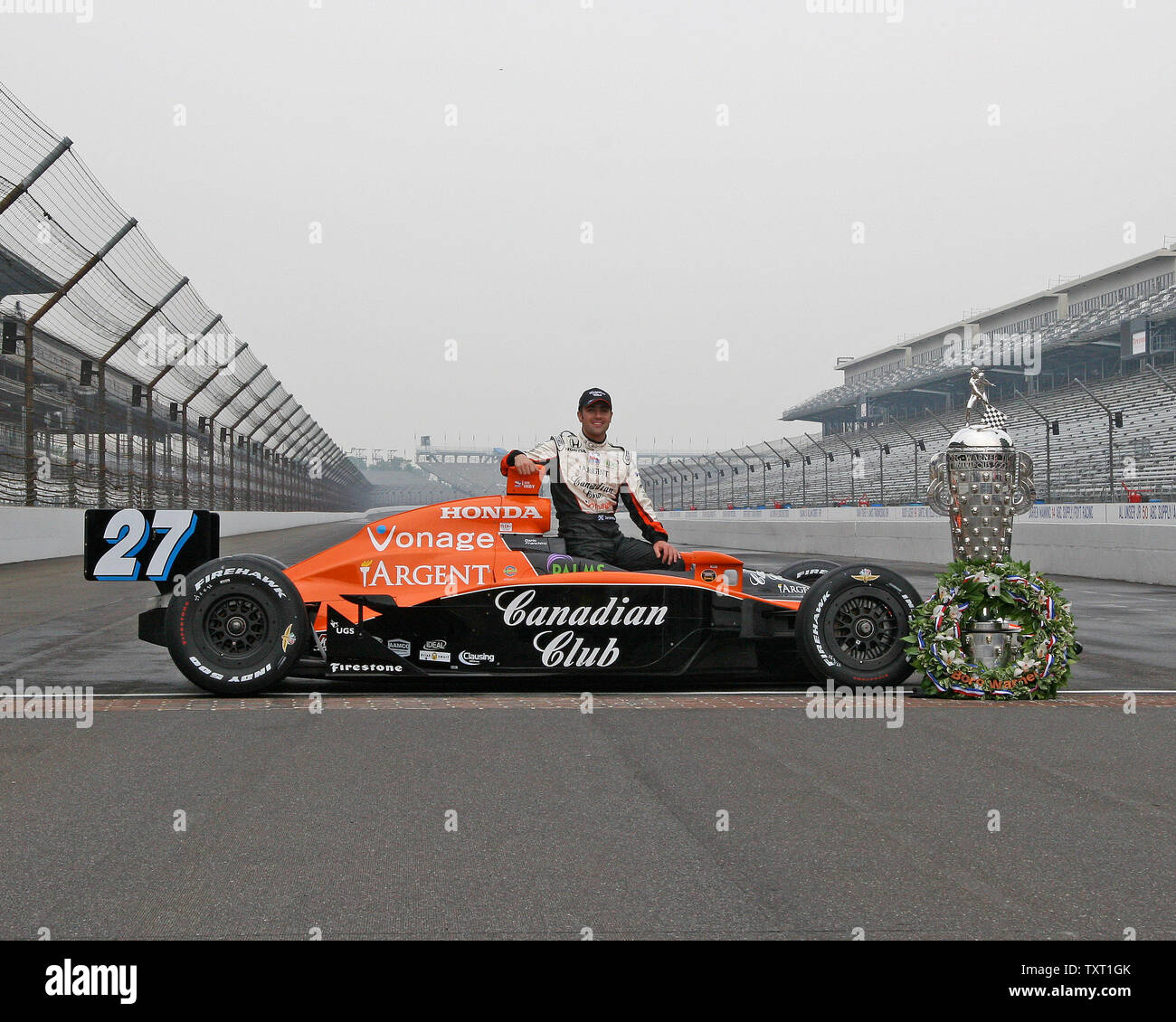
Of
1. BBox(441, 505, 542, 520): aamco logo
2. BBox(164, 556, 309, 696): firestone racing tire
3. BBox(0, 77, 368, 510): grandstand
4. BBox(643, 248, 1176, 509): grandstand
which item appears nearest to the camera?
BBox(164, 556, 309, 696): firestone racing tire

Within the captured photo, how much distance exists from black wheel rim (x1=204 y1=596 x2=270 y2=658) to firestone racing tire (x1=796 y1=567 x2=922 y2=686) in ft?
9.30

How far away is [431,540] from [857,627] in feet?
7.74

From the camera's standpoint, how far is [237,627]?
665 cm

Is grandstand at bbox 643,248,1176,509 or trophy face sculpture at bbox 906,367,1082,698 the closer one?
trophy face sculpture at bbox 906,367,1082,698

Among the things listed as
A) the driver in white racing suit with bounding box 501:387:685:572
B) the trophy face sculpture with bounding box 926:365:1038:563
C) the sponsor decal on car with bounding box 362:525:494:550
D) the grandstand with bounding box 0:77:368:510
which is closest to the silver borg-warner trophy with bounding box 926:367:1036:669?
the trophy face sculpture with bounding box 926:365:1038:563

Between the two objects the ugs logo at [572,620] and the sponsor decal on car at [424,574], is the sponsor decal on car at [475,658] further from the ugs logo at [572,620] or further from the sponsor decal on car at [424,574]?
the sponsor decal on car at [424,574]

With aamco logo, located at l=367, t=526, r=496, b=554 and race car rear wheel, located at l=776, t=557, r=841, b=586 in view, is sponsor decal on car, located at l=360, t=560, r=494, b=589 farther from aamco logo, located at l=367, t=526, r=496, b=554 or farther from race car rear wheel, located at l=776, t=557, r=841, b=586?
race car rear wheel, located at l=776, t=557, r=841, b=586

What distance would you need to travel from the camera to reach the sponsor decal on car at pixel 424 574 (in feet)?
22.5

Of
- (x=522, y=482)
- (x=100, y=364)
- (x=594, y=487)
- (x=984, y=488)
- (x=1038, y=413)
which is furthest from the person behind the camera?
(x=1038, y=413)

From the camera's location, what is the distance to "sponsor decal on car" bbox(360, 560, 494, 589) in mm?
6871

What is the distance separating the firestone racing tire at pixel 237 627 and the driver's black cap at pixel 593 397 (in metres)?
2.00

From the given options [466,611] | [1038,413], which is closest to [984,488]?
[466,611]

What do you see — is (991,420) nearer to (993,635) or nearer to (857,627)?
(993,635)
